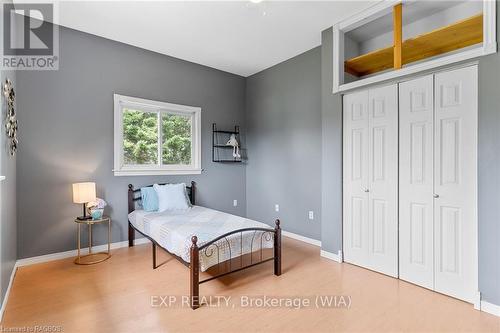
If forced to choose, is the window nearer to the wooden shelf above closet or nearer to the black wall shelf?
the black wall shelf

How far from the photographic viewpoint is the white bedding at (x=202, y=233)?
8.34 feet

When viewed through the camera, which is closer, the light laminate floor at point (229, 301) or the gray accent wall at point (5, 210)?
the light laminate floor at point (229, 301)

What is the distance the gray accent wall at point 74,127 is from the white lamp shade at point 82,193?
35 centimetres

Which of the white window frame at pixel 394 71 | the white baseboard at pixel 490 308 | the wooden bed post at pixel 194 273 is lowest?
the white baseboard at pixel 490 308

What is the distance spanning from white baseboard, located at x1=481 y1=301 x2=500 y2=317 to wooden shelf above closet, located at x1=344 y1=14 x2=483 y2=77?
8.12 feet

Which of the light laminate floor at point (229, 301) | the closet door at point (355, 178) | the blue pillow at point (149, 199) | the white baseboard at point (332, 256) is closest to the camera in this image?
the light laminate floor at point (229, 301)

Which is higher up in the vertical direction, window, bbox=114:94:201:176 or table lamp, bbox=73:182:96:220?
window, bbox=114:94:201:176

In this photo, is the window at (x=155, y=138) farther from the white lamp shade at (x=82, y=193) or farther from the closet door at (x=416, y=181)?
the closet door at (x=416, y=181)

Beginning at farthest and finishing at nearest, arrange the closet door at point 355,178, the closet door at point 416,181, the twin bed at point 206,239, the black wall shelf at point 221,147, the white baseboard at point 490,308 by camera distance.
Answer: the black wall shelf at point 221,147
the closet door at point 355,178
the closet door at point 416,181
the twin bed at point 206,239
the white baseboard at point 490,308

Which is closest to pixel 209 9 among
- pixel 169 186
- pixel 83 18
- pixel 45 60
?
pixel 83 18

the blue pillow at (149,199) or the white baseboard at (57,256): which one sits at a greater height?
the blue pillow at (149,199)

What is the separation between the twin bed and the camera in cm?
245

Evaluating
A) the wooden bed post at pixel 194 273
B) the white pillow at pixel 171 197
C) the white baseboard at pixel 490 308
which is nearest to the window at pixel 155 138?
the white pillow at pixel 171 197

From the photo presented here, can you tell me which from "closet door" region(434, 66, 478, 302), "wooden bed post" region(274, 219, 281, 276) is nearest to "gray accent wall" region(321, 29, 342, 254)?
"wooden bed post" region(274, 219, 281, 276)
